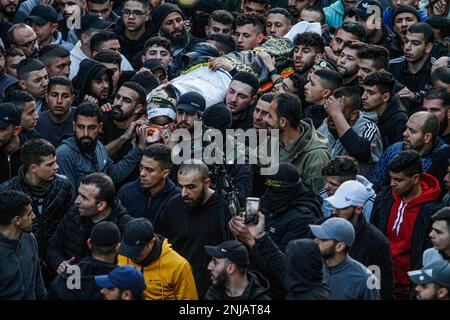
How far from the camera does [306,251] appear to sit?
852 cm

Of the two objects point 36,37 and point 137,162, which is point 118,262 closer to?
point 137,162

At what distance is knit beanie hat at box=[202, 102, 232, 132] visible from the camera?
36.8ft

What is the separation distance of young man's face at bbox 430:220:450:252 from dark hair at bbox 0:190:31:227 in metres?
3.19

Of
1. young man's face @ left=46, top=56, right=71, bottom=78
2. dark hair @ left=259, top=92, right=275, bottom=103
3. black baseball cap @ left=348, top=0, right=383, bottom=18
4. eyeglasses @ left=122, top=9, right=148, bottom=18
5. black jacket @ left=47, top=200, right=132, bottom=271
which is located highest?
dark hair @ left=259, top=92, right=275, bottom=103

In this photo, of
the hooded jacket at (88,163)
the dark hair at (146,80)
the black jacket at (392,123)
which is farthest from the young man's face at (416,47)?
the hooded jacket at (88,163)

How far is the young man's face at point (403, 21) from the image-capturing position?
14.5 m

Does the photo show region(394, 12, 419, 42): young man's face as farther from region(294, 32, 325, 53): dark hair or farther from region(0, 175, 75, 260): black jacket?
region(0, 175, 75, 260): black jacket

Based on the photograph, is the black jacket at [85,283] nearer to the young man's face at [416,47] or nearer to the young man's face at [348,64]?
the young man's face at [348,64]

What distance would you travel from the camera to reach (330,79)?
1220cm

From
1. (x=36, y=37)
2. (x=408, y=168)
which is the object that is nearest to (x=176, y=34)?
(x=36, y=37)

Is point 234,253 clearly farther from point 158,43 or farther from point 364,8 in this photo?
point 364,8

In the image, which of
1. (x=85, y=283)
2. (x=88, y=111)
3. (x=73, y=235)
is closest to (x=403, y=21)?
(x=88, y=111)

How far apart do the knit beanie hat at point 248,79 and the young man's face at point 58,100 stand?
170 centimetres

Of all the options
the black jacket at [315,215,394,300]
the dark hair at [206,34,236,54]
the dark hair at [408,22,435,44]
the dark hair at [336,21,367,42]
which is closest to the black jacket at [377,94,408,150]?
the dark hair at [408,22,435,44]
